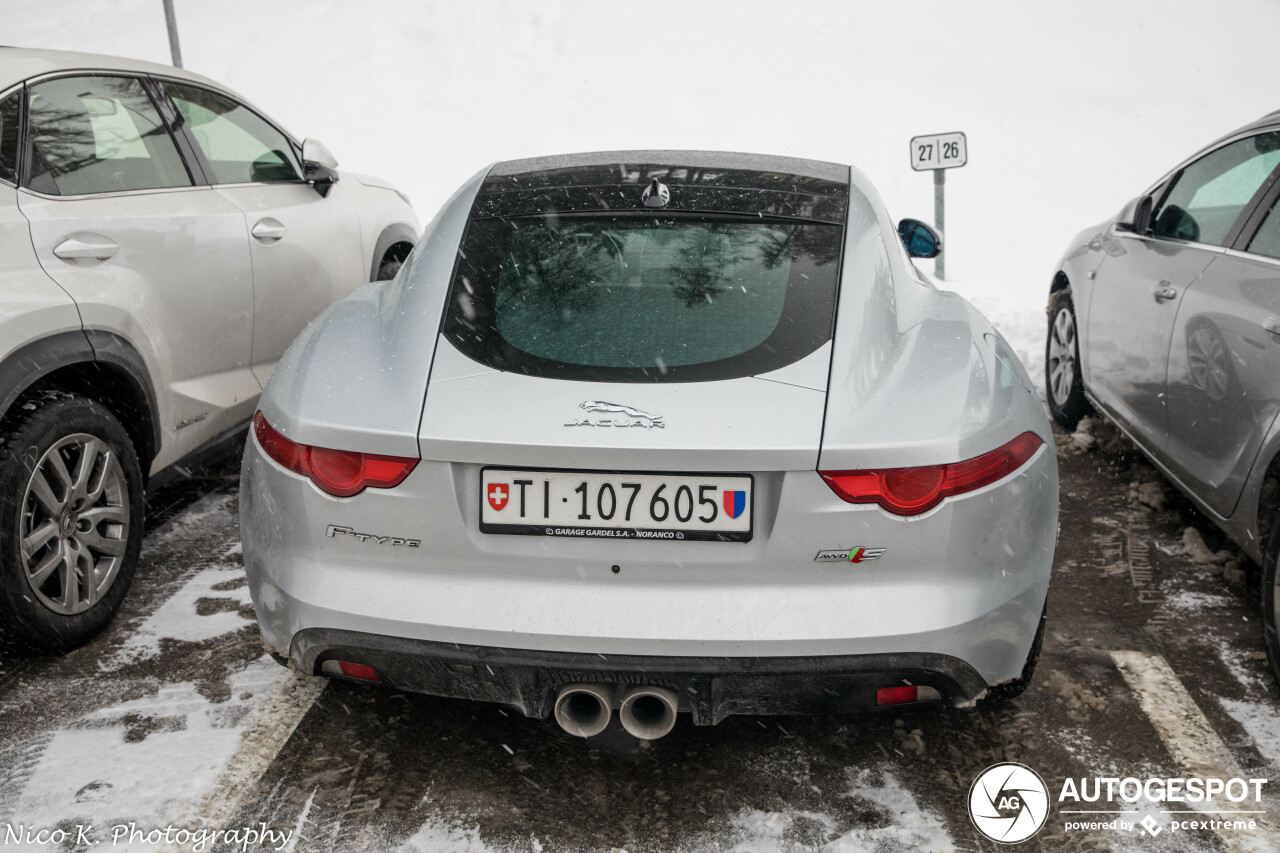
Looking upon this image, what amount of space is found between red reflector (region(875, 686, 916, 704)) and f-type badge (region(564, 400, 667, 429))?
746mm

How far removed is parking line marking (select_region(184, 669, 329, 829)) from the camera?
2.54 meters

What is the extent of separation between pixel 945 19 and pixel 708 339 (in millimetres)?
24931

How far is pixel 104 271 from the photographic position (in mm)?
3420

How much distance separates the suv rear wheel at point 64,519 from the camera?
9.80 feet

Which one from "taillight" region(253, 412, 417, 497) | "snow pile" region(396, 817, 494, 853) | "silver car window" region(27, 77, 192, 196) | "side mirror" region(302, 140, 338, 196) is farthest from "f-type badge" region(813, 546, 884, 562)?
"side mirror" region(302, 140, 338, 196)

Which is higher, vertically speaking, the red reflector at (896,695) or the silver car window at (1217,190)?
the silver car window at (1217,190)

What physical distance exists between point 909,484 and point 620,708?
30.5 inches

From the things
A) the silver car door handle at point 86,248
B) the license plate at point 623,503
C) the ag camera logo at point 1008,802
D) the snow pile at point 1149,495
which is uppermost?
the silver car door handle at point 86,248

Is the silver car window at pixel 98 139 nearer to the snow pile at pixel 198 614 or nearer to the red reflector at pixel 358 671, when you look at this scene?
the snow pile at pixel 198 614

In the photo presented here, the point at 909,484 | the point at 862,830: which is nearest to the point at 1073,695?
the point at 862,830

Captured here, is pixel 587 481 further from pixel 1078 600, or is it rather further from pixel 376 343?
pixel 1078 600

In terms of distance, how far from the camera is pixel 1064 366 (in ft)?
18.4

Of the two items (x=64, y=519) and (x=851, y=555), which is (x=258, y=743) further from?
(x=851, y=555)

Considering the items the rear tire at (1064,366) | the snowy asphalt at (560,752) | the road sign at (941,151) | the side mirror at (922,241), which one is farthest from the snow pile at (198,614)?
the road sign at (941,151)
